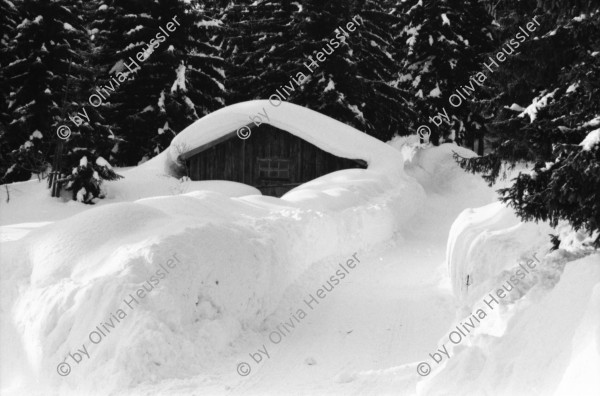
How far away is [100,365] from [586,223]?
5611 mm

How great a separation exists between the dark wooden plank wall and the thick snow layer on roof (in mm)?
582

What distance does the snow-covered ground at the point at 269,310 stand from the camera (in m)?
4.83

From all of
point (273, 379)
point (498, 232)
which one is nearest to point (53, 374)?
point (273, 379)

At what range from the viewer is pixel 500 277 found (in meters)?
6.73

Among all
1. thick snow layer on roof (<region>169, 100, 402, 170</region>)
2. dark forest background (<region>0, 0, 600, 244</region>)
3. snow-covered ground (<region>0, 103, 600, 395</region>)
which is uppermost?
dark forest background (<region>0, 0, 600, 244</region>)

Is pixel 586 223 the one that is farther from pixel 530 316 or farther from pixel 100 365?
pixel 100 365

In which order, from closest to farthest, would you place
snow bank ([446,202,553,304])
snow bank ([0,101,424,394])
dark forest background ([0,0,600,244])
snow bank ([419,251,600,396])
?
snow bank ([419,251,600,396]) → snow bank ([0,101,424,394]) → snow bank ([446,202,553,304]) → dark forest background ([0,0,600,244])

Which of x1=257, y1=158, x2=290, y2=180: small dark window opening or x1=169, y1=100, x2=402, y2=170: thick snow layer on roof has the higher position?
x1=169, y1=100, x2=402, y2=170: thick snow layer on roof

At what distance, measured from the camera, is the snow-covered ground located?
483 centimetres

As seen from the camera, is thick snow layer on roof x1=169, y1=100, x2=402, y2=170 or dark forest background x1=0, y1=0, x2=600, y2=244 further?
dark forest background x1=0, y1=0, x2=600, y2=244

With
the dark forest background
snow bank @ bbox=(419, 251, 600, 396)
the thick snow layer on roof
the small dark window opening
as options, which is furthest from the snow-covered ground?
the small dark window opening

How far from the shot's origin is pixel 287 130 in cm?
2041

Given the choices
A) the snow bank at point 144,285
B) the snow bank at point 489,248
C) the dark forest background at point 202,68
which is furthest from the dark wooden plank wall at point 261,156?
the snow bank at point 489,248

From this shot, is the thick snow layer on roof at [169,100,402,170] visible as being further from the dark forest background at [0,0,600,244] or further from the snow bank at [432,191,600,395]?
the snow bank at [432,191,600,395]
